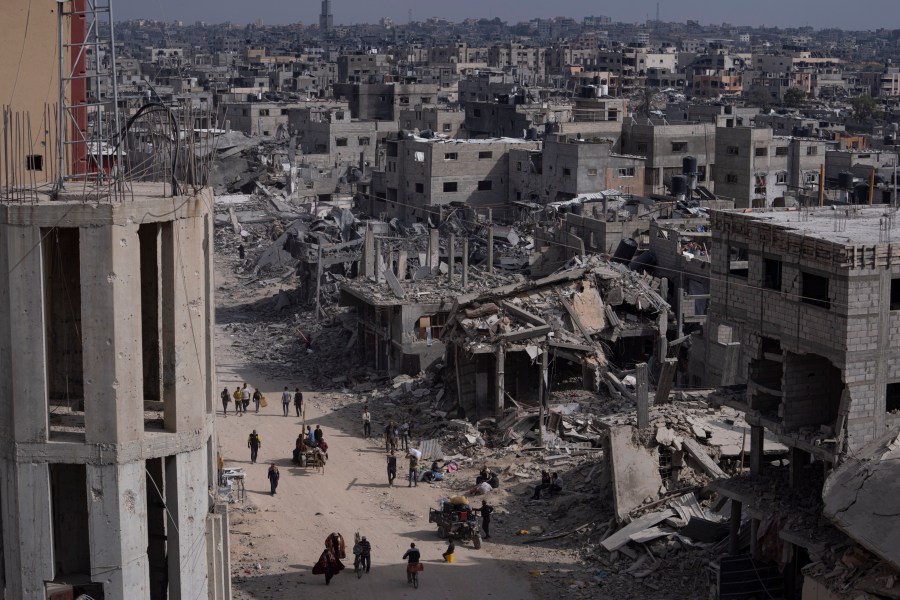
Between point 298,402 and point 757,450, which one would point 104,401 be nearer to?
point 757,450

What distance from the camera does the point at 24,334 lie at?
15.2m

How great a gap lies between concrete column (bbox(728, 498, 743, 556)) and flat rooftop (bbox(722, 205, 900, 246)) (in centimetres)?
457

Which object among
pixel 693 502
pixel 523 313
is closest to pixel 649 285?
pixel 523 313

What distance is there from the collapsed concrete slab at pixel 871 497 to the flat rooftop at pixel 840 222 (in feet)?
10.4

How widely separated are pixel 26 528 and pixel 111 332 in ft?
8.41

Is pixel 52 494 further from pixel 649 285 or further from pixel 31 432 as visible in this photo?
pixel 649 285

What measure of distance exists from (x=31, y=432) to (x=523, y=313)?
56.5ft

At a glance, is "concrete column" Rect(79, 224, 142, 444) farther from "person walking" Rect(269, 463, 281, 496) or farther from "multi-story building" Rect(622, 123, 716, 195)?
"multi-story building" Rect(622, 123, 716, 195)

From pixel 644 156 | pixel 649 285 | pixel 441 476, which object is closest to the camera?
pixel 441 476

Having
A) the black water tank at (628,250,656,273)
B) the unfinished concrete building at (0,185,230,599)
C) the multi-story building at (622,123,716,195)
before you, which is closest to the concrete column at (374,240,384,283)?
the black water tank at (628,250,656,273)

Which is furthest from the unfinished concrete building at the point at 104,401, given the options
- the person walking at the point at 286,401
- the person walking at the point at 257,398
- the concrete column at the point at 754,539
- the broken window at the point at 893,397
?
the person walking at the point at 257,398

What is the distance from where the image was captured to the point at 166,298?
51.9ft

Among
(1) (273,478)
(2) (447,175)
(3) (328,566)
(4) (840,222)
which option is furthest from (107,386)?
(2) (447,175)

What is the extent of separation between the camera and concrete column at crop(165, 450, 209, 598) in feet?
52.4
